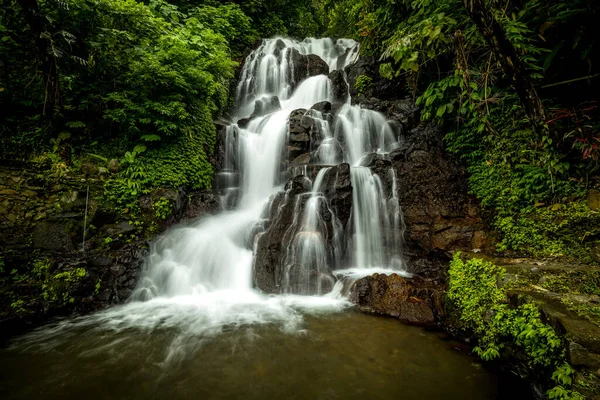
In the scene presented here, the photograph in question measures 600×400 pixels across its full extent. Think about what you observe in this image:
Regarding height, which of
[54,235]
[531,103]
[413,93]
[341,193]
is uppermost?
[413,93]

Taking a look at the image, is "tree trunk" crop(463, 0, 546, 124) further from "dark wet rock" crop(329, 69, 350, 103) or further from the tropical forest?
"dark wet rock" crop(329, 69, 350, 103)

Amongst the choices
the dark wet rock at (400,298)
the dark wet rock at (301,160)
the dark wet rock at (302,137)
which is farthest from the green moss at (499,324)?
the dark wet rock at (302,137)

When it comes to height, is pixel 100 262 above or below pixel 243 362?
above

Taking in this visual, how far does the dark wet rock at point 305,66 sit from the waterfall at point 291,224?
409 centimetres

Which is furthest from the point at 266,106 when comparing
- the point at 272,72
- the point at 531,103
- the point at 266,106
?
the point at 531,103

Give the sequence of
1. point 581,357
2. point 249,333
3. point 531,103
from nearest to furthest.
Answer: point 581,357 < point 531,103 < point 249,333

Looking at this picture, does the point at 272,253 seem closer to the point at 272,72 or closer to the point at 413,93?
the point at 413,93

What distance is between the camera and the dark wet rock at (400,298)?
4465 millimetres

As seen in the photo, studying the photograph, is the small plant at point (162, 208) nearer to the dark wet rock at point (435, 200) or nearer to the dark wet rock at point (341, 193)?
the dark wet rock at point (341, 193)

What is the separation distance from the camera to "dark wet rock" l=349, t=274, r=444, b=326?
446 cm

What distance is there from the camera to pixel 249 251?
21.3ft

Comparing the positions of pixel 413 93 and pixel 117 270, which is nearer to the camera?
pixel 117 270

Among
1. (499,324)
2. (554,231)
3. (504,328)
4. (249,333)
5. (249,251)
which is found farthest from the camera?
(249,251)

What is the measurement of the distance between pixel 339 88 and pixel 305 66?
3414mm
